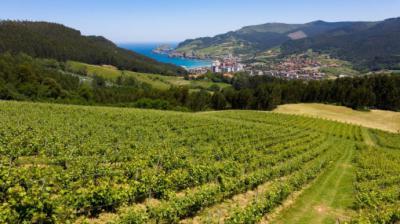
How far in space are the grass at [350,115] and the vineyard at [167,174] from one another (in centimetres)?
3875

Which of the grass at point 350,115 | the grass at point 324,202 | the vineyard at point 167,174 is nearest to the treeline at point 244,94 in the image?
the grass at point 350,115

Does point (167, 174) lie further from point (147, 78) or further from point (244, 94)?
point (147, 78)

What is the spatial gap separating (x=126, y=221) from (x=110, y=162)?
11.6m

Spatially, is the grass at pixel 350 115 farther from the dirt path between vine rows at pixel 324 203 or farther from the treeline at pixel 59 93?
the dirt path between vine rows at pixel 324 203

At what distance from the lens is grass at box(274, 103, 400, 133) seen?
80.0 m

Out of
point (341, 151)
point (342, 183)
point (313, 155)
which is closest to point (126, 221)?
point (342, 183)

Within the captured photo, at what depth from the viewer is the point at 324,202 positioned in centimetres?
2244

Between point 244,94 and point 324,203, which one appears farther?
point 244,94

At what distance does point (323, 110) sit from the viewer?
92.7m

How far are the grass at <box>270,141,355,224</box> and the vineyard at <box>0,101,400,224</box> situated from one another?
20 cm

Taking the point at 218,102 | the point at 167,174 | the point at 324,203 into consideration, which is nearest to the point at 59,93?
the point at 218,102

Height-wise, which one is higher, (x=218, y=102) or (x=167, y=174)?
(x=167, y=174)

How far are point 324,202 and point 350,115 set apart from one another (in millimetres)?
75016

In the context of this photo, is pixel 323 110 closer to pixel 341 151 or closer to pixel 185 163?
pixel 341 151
